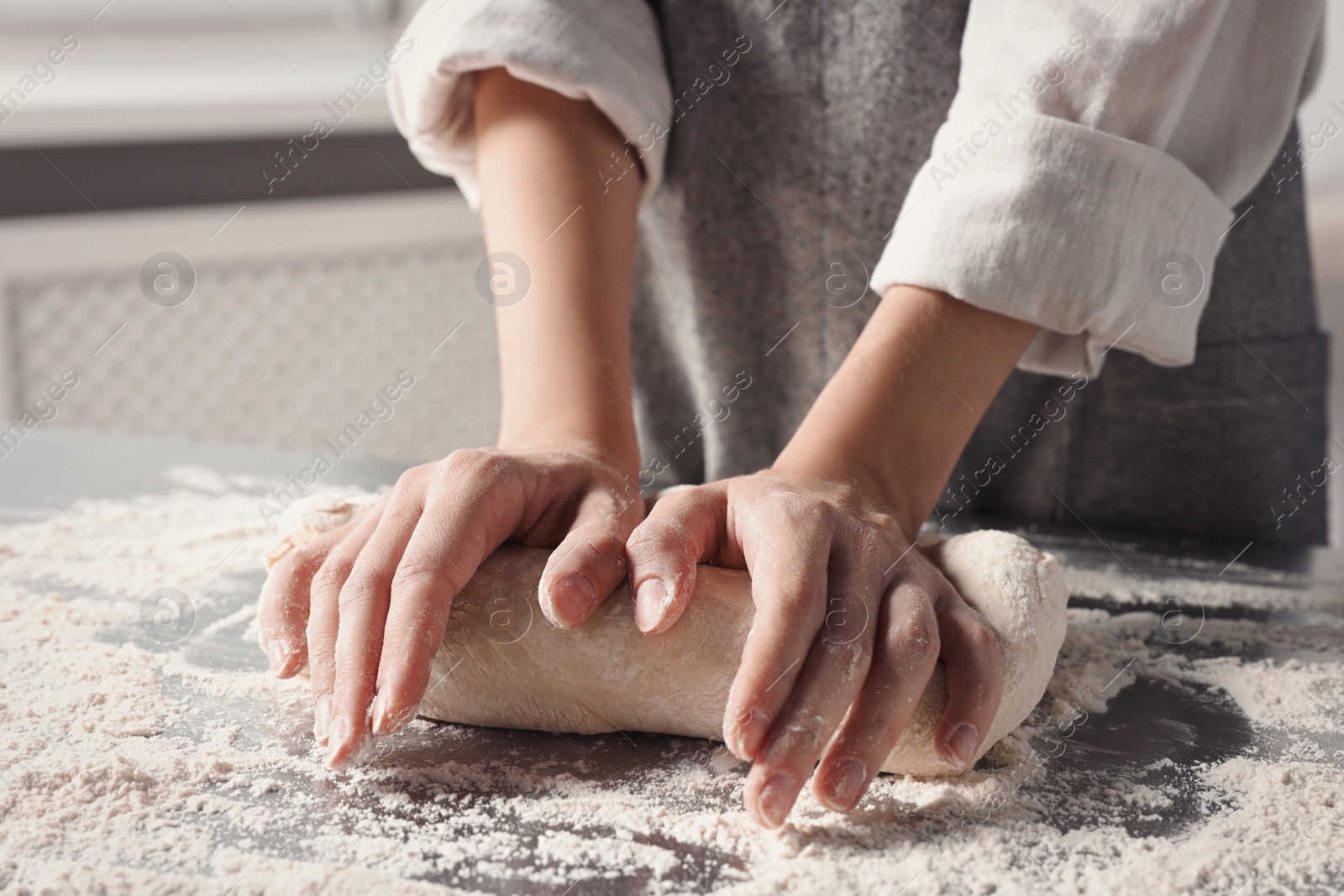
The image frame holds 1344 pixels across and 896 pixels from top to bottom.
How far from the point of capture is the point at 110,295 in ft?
6.48

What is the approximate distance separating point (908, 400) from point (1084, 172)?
0.68 feet

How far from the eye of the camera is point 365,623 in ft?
1.93

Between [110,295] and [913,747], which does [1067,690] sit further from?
[110,295]

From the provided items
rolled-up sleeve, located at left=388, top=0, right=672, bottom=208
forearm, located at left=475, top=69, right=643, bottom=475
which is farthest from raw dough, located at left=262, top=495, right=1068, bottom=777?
rolled-up sleeve, located at left=388, top=0, right=672, bottom=208

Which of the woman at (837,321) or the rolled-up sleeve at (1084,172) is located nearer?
the woman at (837,321)

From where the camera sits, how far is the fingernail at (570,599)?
1.92 feet

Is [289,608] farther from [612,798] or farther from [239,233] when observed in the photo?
[239,233]

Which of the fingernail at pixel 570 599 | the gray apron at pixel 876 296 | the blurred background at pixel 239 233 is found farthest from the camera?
the blurred background at pixel 239 233

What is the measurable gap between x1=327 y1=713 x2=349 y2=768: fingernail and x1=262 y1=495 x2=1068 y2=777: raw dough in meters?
0.09

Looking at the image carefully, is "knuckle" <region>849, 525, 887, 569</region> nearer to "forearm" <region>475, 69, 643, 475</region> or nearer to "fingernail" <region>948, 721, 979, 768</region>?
"fingernail" <region>948, 721, 979, 768</region>

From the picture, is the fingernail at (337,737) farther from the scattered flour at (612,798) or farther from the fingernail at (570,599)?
the fingernail at (570,599)

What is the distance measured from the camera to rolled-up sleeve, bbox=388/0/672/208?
2.93 ft

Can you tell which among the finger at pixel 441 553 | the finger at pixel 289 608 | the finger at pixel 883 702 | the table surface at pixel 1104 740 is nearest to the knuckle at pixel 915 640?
the finger at pixel 883 702

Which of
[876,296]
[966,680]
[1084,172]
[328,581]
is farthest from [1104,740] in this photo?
[876,296]
